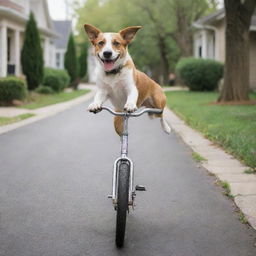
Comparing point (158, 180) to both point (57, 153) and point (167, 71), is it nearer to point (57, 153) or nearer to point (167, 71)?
point (57, 153)

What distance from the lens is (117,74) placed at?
163 inches

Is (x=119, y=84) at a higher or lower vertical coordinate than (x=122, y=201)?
higher

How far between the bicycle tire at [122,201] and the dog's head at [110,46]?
0.83 meters

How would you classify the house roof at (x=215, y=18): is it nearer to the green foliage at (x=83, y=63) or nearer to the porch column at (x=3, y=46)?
the porch column at (x=3, y=46)

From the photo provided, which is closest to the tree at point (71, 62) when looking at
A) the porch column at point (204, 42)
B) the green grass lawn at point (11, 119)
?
the porch column at point (204, 42)

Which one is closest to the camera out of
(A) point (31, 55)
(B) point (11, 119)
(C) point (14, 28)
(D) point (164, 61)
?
(B) point (11, 119)

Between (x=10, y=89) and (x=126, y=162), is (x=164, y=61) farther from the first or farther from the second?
(x=126, y=162)

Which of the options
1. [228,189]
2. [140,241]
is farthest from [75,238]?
[228,189]

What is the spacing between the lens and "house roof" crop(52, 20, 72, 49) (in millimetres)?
56688

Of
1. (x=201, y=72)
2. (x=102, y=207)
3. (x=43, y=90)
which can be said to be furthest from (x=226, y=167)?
(x=201, y=72)

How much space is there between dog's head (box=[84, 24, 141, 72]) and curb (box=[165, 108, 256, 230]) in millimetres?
1996

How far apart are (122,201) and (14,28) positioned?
76.8ft

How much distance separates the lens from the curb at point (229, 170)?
5.28 meters

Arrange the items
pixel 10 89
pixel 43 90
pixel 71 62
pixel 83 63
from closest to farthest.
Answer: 1. pixel 10 89
2. pixel 43 90
3. pixel 71 62
4. pixel 83 63
